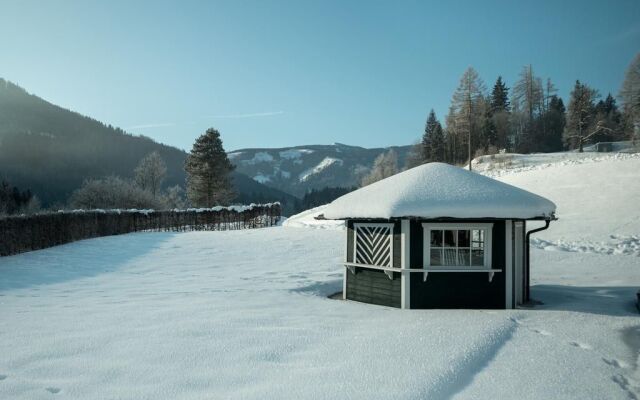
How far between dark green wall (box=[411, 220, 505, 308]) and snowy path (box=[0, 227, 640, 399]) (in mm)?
503

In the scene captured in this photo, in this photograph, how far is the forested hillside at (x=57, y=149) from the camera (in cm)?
7600

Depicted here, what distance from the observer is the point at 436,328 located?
6.49 metres

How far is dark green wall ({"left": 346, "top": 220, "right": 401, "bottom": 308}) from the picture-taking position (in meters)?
8.45

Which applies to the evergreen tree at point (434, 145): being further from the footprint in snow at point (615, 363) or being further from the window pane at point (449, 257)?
the footprint in snow at point (615, 363)

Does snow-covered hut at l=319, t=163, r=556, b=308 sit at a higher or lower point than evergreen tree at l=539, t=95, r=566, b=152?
lower

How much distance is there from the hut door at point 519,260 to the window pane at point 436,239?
1894 mm

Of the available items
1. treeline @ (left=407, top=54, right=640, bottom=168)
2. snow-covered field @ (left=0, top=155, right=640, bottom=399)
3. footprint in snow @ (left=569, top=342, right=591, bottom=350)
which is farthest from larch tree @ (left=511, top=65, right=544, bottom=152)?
footprint in snow @ (left=569, top=342, right=591, bottom=350)

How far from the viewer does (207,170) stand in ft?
127

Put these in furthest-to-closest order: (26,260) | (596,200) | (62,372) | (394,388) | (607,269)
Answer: (596,200), (26,260), (607,269), (62,372), (394,388)

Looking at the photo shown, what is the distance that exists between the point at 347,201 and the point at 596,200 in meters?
19.8

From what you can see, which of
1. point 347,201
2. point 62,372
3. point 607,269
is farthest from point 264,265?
point 607,269

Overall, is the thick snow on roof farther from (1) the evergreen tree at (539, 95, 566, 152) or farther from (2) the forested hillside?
(2) the forested hillside

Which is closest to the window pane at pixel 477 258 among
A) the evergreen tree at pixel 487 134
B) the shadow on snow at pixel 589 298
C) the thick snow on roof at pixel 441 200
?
the thick snow on roof at pixel 441 200

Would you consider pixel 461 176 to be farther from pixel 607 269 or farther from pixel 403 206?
pixel 607 269
